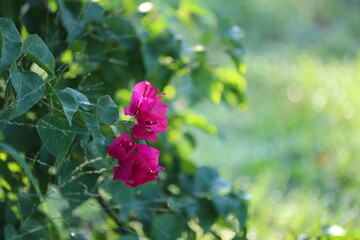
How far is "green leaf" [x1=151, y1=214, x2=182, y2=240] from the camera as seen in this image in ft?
3.47

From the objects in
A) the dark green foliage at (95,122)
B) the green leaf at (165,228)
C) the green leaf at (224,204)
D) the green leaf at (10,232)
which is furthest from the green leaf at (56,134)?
the green leaf at (224,204)

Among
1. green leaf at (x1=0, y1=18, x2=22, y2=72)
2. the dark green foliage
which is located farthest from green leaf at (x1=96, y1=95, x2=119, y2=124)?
green leaf at (x1=0, y1=18, x2=22, y2=72)

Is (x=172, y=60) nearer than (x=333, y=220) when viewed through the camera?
Yes

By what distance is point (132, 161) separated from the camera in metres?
0.68

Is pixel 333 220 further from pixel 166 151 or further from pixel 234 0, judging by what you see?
pixel 234 0

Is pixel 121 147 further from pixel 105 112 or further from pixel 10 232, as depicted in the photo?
pixel 10 232

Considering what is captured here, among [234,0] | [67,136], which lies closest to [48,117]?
[67,136]

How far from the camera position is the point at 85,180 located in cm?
97

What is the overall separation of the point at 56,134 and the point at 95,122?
0.17ft

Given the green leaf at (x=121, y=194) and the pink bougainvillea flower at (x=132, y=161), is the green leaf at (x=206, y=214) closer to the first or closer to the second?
the green leaf at (x=121, y=194)

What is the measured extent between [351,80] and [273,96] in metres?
0.40

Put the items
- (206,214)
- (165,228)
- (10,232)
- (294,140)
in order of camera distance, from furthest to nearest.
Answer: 1. (294,140)
2. (206,214)
3. (165,228)
4. (10,232)

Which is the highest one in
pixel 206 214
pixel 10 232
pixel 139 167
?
pixel 139 167

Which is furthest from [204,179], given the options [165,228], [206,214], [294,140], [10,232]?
[294,140]
